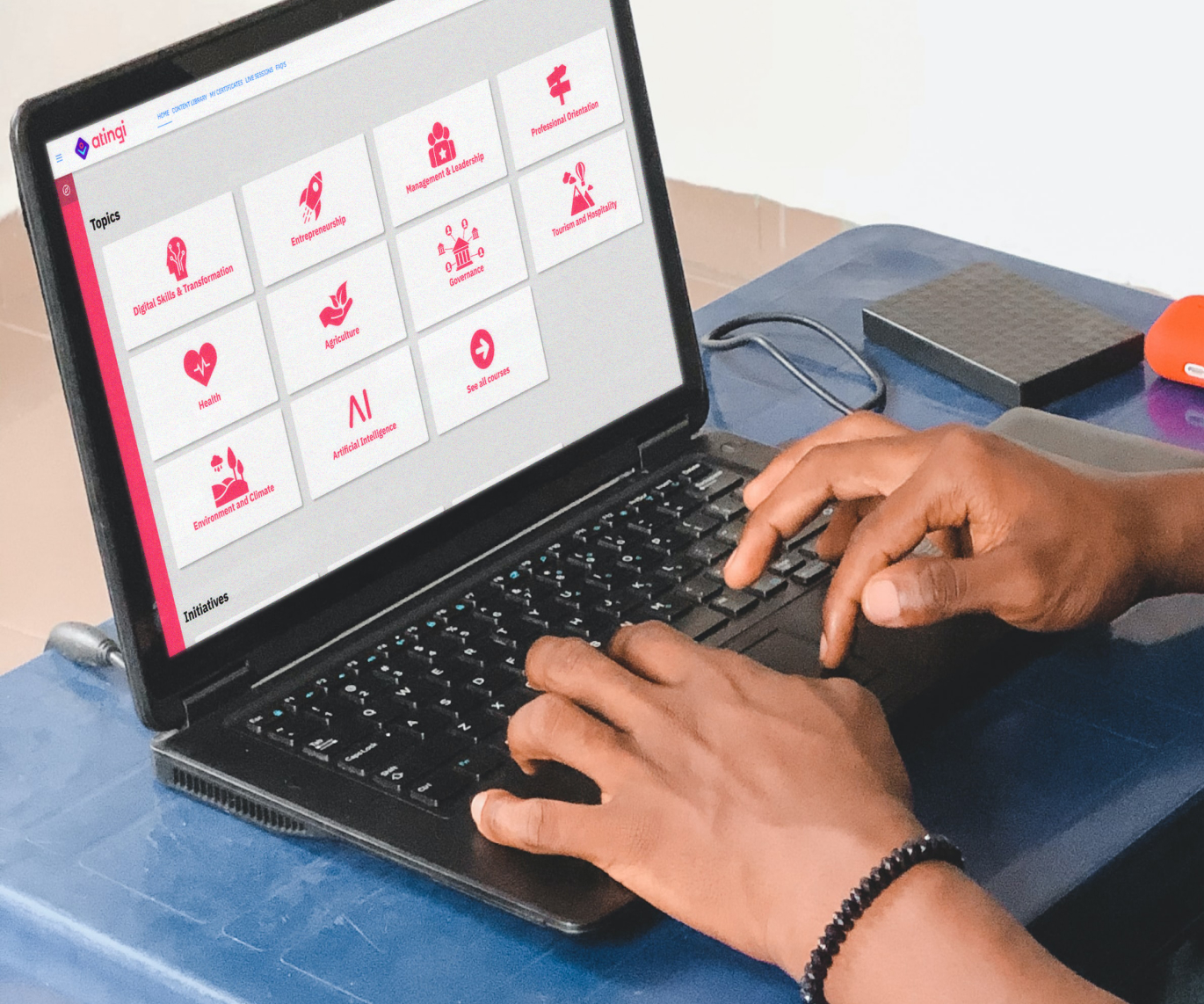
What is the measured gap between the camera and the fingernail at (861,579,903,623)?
796 mm

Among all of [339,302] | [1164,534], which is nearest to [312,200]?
[339,302]

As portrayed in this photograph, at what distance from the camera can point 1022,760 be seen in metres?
0.81

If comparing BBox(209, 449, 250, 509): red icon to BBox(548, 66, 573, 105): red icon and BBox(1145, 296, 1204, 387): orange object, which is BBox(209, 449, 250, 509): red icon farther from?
BBox(1145, 296, 1204, 387): orange object

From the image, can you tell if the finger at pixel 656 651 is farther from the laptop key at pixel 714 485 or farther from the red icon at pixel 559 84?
the red icon at pixel 559 84

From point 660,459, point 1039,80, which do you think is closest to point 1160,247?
point 1039,80

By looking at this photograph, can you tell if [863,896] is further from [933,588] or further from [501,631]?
[501,631]

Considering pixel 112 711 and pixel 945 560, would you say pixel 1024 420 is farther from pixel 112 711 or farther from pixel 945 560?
pixel 112 711

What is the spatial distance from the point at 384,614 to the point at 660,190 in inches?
13.3

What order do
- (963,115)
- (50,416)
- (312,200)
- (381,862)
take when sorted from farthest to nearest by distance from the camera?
(50,416)
(963,115)
(312,200)
(381,862)

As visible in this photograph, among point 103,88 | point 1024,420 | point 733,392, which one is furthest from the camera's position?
point 733,392

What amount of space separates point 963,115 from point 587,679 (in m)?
2.33

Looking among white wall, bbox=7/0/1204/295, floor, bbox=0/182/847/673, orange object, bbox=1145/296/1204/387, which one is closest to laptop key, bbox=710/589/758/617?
orange object, bbox=1145/296/1204/387

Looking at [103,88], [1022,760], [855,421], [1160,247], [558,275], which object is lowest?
[1160,247]

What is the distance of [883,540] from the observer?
2.78ft
